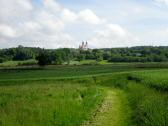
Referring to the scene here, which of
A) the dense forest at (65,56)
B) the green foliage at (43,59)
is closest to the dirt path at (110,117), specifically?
the green foliage at (43,59)

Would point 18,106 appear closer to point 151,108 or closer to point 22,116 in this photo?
point 22,116

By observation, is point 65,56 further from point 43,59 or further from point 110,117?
point 110,117

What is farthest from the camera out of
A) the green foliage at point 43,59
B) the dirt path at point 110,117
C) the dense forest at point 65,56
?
the dense forest at point 65,56

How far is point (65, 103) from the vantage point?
2253 cm

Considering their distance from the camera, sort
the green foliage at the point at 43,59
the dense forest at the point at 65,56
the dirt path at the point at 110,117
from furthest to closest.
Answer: the dense forest at the point at 65,56
the green foliage at the point at 43,59
the dirt path at the point at 110,117

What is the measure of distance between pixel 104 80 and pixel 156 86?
90.3 ft

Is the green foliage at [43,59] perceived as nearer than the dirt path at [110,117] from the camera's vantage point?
No

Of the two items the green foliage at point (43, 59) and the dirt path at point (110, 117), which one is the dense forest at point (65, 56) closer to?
the green foliage at point (43, 59)

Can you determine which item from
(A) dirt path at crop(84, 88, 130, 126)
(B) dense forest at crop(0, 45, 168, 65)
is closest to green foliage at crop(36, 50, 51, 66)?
(B) dense forest at crop(0, 45, 168, 65)

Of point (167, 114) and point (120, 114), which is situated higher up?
point (167, 114)

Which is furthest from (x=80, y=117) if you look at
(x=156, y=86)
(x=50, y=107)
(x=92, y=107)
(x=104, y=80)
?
(x=104, y=80)

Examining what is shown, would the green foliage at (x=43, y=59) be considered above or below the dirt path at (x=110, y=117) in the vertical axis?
below

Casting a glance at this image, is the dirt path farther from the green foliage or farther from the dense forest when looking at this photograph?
the dense forest

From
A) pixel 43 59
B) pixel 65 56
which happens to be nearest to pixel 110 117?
pixel 43 59
